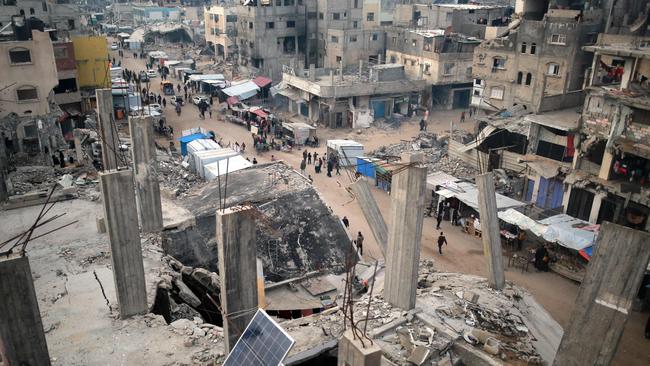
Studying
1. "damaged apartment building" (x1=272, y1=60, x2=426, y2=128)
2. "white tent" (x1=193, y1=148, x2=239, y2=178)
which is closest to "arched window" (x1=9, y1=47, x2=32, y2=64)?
"white tent" (x1=193, y1=148, x2=239, y2=178)

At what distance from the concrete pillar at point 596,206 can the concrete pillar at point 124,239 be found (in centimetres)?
1805

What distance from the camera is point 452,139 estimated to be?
99.8ft

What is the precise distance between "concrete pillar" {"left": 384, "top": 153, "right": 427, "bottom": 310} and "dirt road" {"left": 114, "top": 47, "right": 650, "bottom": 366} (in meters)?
3.47

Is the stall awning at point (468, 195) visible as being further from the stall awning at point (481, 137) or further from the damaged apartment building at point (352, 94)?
the damaged apartment building at point (352, 94)

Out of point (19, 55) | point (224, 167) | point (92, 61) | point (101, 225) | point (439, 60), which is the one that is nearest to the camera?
point (101, 225)

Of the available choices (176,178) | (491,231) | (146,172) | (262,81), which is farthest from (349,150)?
(262,81)

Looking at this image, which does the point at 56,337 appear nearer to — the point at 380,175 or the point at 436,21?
the point at 380,175

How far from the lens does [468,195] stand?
74.3 ft

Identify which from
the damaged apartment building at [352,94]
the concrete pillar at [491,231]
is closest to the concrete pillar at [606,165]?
the concrete pillar at [491,231]

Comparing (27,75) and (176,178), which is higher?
(27,75)

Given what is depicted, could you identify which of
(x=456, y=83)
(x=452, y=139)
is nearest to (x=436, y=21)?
(x=456, y=83)

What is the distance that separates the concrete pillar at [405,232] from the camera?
11.0 meters

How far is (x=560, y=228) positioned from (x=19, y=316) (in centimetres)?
1776

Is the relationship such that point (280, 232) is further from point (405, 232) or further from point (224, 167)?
point (405, 232)
